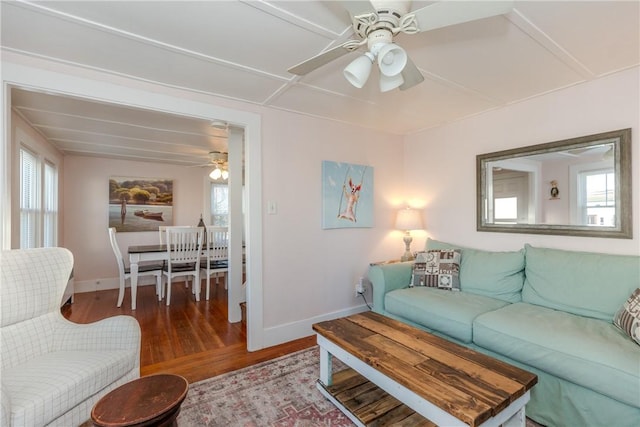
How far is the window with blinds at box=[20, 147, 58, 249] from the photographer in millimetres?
2963

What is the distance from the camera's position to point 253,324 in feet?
8.64

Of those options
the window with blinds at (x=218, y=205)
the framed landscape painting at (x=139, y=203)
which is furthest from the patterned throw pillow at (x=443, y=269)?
the framed landscape painting at (x=139, y=203)

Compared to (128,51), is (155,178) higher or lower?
lower

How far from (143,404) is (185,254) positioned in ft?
10.4

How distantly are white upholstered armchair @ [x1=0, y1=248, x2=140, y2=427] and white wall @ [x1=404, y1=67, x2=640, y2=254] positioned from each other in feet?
9.96

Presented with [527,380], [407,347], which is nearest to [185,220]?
[407,347]

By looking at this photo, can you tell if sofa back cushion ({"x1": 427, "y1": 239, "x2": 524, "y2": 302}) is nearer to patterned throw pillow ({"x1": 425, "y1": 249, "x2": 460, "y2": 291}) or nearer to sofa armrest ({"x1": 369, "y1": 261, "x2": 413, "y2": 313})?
patterned throw pillow ({"x1": 425, "y1": 249, "x2": 460, "y2": 291})

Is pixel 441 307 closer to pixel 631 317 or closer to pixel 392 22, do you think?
pixel 631 317

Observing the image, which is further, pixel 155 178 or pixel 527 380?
pixel 155 178

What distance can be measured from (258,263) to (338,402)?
130 centimetres

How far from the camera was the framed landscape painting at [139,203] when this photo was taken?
4.89m

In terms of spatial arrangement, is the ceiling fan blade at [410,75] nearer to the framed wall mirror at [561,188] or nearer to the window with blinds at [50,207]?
the framed wall mirror at [561,188]

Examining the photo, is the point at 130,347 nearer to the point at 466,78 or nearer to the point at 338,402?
the point at 338,402

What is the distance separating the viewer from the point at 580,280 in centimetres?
205
